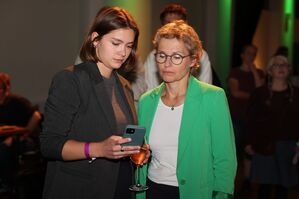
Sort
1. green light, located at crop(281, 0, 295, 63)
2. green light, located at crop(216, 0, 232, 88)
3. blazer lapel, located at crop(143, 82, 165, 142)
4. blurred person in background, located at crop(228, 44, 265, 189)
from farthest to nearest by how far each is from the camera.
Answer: green light, located at crop(281, 0, 295, 63), green light, located at crop(216, 0, 232, 88), blurred person in background, located at crop(228, 44, 265, 189), blazer lapel, located at crop(143, 82, 165, 142)

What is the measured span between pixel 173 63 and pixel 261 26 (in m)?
10.2

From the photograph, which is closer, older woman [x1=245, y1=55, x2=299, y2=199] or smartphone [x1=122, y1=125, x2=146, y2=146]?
smartphone [x1=122, y1=125, x2=146, y2=146]

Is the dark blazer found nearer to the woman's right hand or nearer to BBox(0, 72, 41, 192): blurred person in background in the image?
the woman's right hand

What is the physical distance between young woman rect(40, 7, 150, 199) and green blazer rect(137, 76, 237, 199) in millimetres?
315

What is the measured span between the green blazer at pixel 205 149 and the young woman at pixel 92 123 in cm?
31

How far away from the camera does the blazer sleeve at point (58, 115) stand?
6.27ft

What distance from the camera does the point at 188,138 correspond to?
2303 mm

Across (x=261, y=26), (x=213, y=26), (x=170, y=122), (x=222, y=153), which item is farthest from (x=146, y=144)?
(x=261, y=26)

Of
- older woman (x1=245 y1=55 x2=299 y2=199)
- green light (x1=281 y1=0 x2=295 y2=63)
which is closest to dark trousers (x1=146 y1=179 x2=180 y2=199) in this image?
older woman (x1=245 y1=55 x2=299 y2=199)

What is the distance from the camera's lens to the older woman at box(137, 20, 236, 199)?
2.31m

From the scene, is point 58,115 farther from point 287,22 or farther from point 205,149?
point 287,22

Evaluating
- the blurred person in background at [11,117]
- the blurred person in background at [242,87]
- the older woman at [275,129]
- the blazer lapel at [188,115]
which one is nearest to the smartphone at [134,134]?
the blazer lapel at [188,115]

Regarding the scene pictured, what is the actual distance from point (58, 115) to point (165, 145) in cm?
65

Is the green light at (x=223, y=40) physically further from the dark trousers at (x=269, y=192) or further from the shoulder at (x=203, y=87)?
the shoulder at (x=203, y=87)
